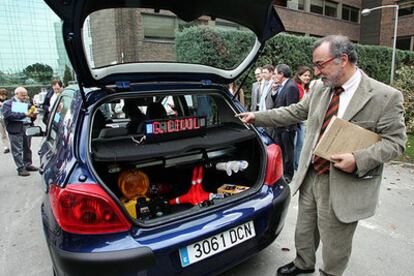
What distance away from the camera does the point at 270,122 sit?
256 cm

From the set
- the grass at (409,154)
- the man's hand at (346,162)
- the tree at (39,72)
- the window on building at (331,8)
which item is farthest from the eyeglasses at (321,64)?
the window on building at (331,8)

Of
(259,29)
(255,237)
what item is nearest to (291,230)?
(255,237)

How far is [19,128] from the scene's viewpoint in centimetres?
559

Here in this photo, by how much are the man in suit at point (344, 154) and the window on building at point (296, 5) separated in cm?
2253

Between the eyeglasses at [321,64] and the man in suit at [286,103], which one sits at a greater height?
the eyeglasses at [321,64]

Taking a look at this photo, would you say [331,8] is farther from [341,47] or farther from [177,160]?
[177,160]

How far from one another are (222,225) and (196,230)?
0.19 meters

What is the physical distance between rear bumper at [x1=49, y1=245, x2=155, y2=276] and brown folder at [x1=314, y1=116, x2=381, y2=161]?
4.14 feet

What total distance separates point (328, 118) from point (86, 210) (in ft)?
5.38

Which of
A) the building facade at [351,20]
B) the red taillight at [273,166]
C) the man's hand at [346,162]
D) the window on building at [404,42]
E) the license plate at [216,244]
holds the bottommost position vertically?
the license plate at [216,244]

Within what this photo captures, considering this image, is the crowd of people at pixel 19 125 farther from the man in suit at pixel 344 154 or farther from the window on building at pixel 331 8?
the window on building at pixel 331 8

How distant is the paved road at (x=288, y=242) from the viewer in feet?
8.57

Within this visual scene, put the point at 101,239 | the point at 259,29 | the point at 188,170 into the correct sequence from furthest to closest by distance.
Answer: the point at 188,170 → the point at 259,29 → the point at 101,239

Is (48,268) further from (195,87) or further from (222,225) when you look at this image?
(195,87)
